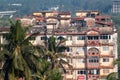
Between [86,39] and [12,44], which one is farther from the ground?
[12,44]

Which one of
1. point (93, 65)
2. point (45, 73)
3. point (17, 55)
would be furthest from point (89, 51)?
point (17, 55)

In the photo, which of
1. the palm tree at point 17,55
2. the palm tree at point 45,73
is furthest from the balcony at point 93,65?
the palm tree at point 17,55

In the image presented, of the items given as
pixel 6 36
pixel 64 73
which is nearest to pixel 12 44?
pixel 6 36

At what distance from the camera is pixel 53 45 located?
54.8 metres

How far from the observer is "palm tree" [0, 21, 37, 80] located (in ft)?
126

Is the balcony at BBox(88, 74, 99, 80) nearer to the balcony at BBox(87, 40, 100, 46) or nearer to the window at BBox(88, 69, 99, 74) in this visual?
the window at BBox(88, 69, 99, 74)

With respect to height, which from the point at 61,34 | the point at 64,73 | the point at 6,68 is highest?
the point at 6,68

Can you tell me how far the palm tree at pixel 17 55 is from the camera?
126 ft

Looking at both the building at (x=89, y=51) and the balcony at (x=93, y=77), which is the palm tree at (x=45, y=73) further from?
the balcony at (x=93, y=77)

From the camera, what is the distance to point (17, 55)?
38094 mm

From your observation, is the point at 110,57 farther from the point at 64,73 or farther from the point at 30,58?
the point at 30,58

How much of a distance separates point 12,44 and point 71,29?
100 ft

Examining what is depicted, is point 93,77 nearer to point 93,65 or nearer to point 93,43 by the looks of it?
point 93,65

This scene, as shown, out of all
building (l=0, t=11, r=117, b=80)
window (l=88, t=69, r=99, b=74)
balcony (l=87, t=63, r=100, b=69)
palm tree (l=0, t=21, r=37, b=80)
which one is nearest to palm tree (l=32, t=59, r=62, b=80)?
palm tree (l=0, t=21, r=37, b=80)
